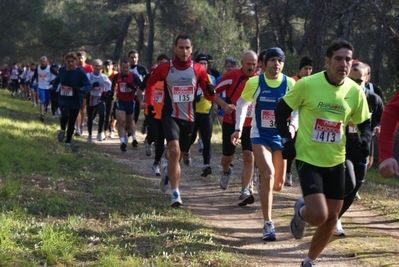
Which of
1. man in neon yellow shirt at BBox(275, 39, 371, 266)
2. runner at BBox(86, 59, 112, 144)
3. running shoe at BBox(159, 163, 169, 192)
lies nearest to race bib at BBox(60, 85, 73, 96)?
runner at BBox(86, 59, 112, 144)

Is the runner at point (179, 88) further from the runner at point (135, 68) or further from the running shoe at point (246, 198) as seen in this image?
the runner at point (135, 68)

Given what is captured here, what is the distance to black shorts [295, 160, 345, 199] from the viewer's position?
5.85 m

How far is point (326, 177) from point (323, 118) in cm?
51

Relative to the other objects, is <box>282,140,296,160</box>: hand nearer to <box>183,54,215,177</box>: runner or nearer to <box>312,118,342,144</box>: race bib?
<box>312,118,342,144</box>: race bib

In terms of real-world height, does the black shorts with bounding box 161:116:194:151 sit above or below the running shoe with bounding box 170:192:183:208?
above

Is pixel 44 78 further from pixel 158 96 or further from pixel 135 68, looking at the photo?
pixel 158 96

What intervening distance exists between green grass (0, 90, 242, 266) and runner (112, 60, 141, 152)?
3.80m

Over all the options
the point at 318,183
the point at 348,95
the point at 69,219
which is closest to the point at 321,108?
the point at 348,95

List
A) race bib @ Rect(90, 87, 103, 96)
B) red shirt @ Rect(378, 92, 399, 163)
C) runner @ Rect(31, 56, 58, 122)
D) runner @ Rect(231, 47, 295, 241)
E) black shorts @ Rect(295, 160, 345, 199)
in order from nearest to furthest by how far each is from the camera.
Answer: red shirt @ Rect(378, 92, 399, 163) → black shorts @ Rect(295, 160, 345, 199) → runner @ Rect(231, 47, 295, 241) → race bib @ Rect(90, 87, 103, 96) → runner @ Rect(31, 56, 58, 122)

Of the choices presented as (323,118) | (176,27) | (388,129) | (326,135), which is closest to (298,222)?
(326,135)

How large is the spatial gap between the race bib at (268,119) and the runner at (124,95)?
25.3ft

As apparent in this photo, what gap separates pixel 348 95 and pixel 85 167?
688 cm

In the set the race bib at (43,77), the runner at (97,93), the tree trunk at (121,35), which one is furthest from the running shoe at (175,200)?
the tree trunk at (121,35)

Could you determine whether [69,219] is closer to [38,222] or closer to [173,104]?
[38,222]
